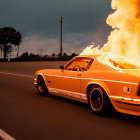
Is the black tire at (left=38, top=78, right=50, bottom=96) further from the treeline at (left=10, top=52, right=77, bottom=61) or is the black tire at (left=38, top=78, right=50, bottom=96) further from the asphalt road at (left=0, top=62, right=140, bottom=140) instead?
the treeline at (left=10, top=52, right=77, bottom=61)

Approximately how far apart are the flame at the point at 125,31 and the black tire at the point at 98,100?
6.08m

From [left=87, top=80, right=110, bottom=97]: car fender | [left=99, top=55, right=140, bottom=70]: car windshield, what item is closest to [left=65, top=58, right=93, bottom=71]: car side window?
[left=99, top=55, right=140, bottom=70]: car windshield

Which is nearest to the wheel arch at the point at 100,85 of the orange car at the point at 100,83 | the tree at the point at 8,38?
the orange car at the point at 100,83

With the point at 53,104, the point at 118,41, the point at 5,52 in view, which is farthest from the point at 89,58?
the point at 5,52

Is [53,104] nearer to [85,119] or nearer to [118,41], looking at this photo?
[85,119]

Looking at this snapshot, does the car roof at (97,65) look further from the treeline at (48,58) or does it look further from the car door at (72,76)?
the treeline at (48,58)

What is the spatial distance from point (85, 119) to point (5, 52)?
99166mm

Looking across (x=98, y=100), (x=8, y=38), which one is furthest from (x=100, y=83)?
(x=8, y=38)

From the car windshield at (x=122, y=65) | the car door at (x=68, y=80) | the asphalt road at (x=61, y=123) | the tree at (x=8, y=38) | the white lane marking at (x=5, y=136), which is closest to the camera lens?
the white lane marking at (x=5, y=136)

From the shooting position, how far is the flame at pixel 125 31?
12383 mm

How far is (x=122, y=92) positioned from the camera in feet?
17.5

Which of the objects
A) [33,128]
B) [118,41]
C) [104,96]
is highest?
[118,41]

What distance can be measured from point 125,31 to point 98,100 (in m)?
7.45

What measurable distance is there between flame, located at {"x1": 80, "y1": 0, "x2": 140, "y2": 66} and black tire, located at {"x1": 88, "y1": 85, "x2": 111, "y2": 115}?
6080 mm
